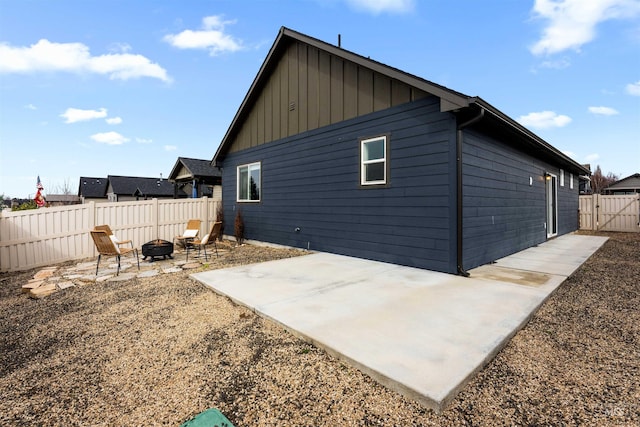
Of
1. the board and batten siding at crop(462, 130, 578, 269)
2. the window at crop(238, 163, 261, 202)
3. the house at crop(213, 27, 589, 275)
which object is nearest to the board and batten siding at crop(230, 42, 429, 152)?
the house at crop(213, 27, 589, 275)

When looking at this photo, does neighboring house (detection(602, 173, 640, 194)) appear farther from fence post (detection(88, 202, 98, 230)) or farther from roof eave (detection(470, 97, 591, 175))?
fence post (detection(88, 202, 98, 230))

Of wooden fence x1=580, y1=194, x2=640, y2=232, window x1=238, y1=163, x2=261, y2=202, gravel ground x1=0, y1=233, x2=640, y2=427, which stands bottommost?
gravel ground x1=0, y1=233, x2=640, y2=427

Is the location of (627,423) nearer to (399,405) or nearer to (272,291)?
(399,405)

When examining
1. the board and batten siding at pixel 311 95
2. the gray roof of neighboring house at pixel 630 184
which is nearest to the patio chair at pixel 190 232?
the board and batten siding at pixel 311 95

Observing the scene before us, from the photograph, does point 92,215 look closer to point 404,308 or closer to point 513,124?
point 404,308

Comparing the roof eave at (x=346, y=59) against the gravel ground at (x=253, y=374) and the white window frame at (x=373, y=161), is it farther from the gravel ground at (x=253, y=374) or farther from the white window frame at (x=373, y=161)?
the gravel ground at (x=253, y=374)

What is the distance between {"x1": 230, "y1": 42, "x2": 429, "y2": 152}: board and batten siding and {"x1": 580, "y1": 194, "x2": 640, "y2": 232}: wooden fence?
1401 centimetres

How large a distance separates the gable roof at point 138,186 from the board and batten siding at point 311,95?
2646 cm

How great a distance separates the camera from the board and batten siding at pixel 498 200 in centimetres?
531

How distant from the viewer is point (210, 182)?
57.3ft

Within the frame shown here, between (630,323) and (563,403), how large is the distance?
2.29 m

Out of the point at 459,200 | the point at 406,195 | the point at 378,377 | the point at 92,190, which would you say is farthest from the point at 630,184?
the point at 92,190

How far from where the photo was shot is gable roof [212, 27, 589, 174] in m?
4.57

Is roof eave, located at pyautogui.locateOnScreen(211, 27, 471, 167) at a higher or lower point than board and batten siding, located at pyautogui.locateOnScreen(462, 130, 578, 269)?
higher
